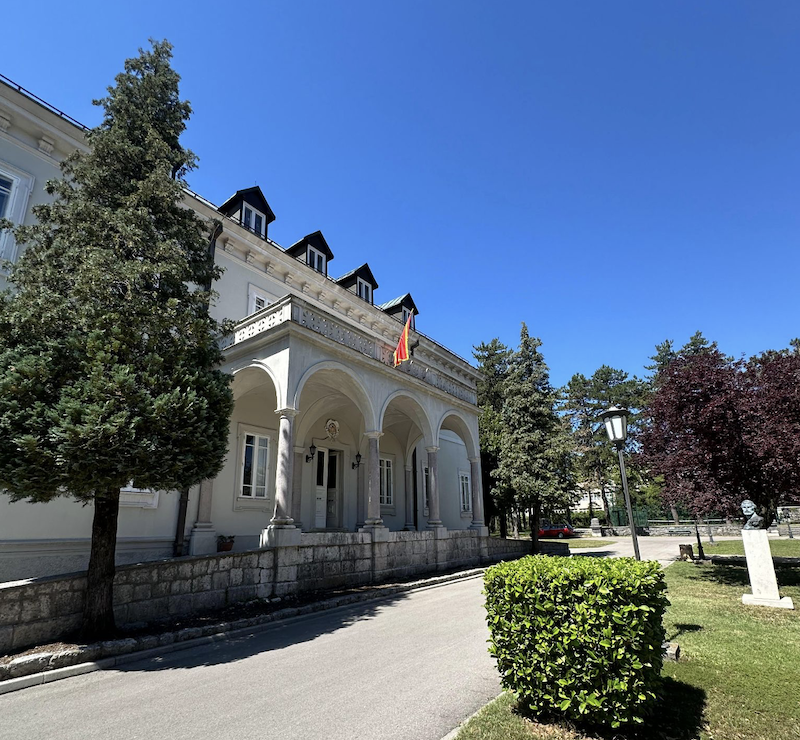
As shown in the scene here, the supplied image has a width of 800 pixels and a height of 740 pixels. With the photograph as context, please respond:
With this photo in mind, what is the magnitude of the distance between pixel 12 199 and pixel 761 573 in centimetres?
1867

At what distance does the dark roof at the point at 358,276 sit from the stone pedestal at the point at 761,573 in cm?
1746

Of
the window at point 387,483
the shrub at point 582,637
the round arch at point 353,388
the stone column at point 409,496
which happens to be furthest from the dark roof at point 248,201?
the shrub at point 582,637

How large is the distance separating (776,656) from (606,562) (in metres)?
3.66

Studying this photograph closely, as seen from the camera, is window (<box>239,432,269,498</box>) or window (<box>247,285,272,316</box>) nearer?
window (<box>239,432,269,498</box>)

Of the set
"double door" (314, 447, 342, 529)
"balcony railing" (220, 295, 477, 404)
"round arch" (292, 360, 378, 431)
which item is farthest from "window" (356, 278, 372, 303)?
"round arch" (292, 360, 378, 431)

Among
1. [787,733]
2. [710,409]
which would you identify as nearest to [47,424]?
[787,733]

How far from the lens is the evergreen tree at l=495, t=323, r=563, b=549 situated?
2192 cm

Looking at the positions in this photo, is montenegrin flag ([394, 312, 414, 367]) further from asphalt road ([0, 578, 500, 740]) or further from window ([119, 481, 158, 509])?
asphalt road ([0, 578, 500, 740])

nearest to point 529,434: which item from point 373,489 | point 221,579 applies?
point 373,489

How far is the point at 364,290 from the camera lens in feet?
73.6

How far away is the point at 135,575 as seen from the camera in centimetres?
813

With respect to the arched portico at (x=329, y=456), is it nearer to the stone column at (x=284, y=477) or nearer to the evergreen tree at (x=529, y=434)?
the stone column at (x=284, y=477)

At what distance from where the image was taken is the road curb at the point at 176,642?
5965mm

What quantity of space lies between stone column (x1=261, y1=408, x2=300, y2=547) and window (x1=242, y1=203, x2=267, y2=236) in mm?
8762
